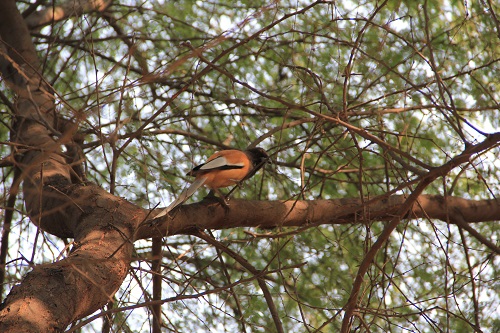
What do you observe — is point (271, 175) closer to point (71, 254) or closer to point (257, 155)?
point (257, 155)

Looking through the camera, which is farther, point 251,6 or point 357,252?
point 251,6

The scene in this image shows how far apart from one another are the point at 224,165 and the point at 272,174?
2.41ft

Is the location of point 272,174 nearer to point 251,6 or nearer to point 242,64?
point 242,64

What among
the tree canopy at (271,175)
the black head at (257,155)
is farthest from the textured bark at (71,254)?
the black head at (257,155)

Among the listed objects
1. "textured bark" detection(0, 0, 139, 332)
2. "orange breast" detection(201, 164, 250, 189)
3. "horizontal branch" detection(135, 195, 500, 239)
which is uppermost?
"orange breast" detection(201, 164, 250, 189)

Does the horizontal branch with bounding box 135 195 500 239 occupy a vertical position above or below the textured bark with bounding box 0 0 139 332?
above

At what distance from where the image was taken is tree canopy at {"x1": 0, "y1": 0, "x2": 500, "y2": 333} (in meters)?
2.94

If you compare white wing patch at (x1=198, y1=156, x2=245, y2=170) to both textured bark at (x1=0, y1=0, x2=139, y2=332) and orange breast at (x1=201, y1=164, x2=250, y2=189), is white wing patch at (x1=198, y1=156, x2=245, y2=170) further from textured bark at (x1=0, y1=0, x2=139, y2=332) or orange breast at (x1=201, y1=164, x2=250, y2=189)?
textured bark at (x1=0, y1=0, x2=139, y2=332)

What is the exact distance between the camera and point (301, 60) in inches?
229

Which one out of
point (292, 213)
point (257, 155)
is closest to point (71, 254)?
point (292, 213)

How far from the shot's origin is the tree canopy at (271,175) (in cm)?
294

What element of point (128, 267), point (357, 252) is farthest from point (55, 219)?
point (357, 252)

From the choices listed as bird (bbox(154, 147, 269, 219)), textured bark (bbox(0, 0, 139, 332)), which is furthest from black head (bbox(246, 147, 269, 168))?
textured bark (bbox(0, 0, 139, 332))

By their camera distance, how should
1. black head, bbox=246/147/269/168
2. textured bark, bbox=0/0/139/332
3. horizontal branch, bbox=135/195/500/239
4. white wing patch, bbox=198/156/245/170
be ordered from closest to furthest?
textured bark, bbox=0/0/139/332, horizontal branch, bbox=135/195/500/239, white wing patch, bbox=198/156/245/170, black head, bbox=246/147/269/168
